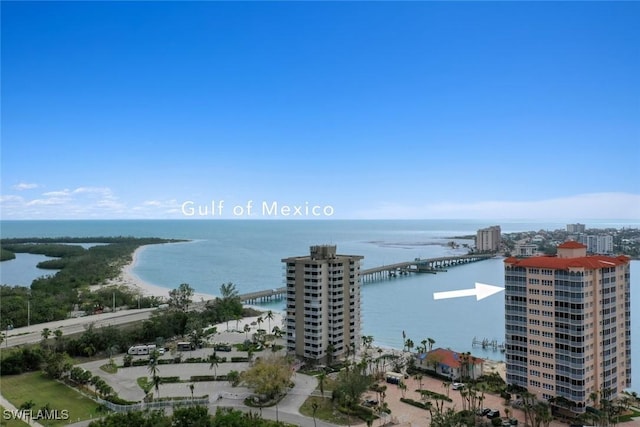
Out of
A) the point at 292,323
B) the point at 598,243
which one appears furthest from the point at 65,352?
the point at 598,243

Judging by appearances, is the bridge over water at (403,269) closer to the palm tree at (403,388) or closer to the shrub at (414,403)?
the palm tree at (403,388)

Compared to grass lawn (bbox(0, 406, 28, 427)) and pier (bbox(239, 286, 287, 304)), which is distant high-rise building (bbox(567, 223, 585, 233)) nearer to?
pier (bbox(239, 286, 287, 304))

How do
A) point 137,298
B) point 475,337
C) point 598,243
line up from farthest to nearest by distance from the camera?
1. point 598,243
2. point 137,298
3. point 475,337

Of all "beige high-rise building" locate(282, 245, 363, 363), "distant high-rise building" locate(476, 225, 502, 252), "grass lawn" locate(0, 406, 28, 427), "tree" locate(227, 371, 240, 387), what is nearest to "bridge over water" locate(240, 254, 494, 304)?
"distant high-rise building" locate(476, 225, 502, 252)

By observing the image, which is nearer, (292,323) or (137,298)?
(292,323)

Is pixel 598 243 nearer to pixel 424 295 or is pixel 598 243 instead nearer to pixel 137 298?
pixel 424 295

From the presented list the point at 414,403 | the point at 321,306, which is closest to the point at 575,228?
the point at 321,306
